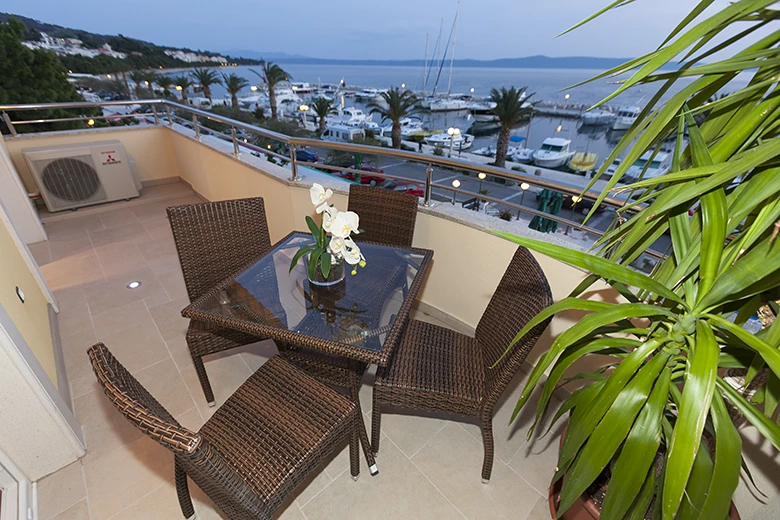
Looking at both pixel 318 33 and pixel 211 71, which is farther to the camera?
pixel 318 33

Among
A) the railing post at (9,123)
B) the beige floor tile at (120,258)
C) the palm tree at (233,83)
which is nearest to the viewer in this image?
the beige floor tile at (120,258)

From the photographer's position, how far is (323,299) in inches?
56.8

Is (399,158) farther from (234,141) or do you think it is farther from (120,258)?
(120,258)

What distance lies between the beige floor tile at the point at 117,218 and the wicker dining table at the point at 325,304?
288 cm

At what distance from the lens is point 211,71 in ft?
40.2

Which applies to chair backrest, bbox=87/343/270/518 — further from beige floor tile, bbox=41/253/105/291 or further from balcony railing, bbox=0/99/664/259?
beige floor tile, bbox=41/253/105/291

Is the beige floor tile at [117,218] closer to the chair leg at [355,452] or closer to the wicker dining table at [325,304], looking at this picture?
the wicker dining table at [325,304]

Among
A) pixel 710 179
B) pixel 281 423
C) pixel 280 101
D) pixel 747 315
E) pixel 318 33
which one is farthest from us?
pixel 318 33

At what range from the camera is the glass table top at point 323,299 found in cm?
128

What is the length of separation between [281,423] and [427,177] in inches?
56.9

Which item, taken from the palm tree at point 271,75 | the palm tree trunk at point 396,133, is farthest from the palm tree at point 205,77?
the palm tree trunk at point 396,133

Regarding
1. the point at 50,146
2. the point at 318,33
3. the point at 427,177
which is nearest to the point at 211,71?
the point at 50,146

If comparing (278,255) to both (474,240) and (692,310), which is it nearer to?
(474,240)

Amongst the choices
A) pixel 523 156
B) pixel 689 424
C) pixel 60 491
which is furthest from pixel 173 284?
pixel 523 156
